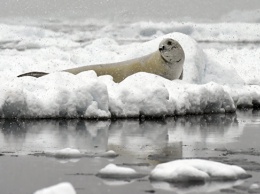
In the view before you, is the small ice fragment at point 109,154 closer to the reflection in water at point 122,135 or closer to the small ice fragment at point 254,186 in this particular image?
the reflection in water at point 122,135

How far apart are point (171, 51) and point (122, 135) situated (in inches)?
267

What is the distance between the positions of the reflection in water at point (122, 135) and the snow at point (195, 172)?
108 cm

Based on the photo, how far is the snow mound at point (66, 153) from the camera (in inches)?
324

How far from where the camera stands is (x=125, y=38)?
45.6 metres

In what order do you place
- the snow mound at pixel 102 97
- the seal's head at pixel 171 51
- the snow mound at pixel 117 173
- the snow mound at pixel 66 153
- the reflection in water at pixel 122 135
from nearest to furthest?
the snow mound at pixel 117 173, the snow mound at pixel 66 153, the reflection in water at pixel 122 135, the snow mound at pixel 102 97, the seal's head at pixel 171 51

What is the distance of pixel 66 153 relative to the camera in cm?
827

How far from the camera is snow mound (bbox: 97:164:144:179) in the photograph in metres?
6.96

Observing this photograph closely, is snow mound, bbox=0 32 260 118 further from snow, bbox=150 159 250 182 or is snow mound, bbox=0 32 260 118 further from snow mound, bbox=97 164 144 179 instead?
snow, bbox=150 159 250 182

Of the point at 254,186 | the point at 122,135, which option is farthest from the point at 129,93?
the point at 254,186

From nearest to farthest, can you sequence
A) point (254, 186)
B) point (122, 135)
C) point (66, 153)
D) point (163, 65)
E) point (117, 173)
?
point (254, 186) → point (117, 173) → point (66, 153) → point (122, 135) → point (163, 65)

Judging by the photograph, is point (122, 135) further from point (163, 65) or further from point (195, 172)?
point (163, 65)

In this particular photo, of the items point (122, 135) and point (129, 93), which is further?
point (129, 93)

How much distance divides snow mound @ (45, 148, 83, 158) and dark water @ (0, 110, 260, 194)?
0.15 m

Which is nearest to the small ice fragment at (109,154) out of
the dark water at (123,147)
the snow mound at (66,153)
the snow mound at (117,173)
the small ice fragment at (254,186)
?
the dark water at (123,147)
